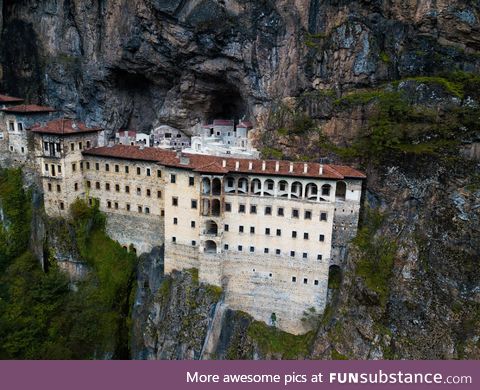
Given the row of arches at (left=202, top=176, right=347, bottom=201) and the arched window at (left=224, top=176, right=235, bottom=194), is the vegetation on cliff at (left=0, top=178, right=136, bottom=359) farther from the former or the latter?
the arched window at (left=224, top=176, right=235, bottom=194)

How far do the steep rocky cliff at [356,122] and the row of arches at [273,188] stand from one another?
413cm

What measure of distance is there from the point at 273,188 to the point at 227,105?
22.0 metres

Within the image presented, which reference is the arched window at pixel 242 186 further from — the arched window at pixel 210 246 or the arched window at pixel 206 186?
the arched window at pixel 210 246

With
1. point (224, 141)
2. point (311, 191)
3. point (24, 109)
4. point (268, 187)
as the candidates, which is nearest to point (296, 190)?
point (311, 191)

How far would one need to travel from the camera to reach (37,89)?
5469 centimetres

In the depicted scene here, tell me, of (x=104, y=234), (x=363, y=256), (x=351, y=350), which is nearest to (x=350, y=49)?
(x=363, y=256)

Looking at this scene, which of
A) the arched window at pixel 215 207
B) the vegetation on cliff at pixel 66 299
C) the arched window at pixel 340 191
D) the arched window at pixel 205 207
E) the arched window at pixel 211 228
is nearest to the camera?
the arched window at pixel 205 207

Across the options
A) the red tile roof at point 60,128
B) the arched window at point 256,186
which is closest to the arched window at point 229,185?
the arched window at point 256,186

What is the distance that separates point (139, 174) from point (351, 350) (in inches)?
955

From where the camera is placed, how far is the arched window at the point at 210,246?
3878 centimetres

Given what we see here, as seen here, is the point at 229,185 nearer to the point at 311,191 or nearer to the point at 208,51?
the point at 311,191

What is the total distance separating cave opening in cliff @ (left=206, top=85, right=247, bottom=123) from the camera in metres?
52.3

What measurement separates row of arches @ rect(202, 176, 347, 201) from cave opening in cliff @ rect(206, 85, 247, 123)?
16.5 meters

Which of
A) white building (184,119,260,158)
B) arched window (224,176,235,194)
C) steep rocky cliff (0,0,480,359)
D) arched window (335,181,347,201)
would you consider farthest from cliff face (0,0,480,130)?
arched window (224,176,235,194)
